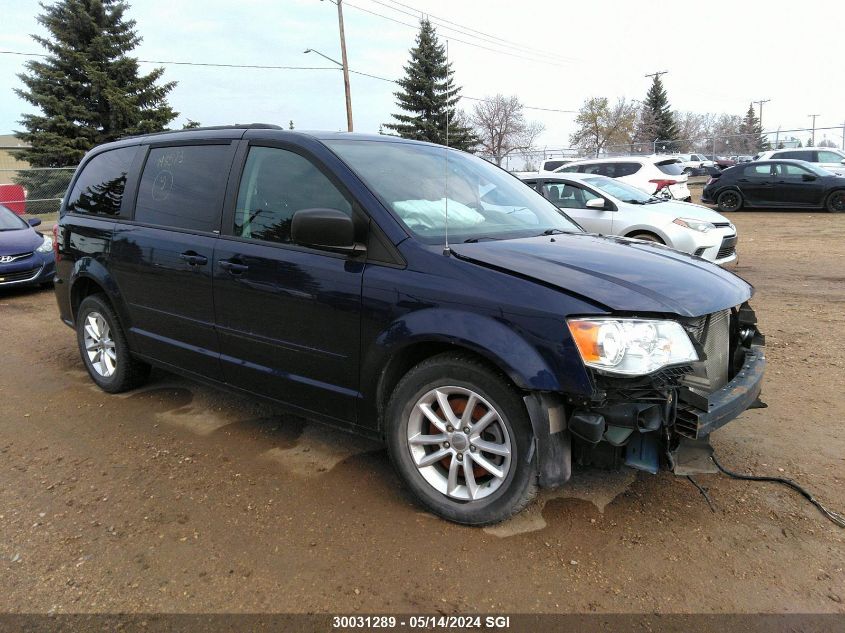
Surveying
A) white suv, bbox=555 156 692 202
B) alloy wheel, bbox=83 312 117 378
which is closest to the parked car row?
white suv, bbox=555 156 692 202

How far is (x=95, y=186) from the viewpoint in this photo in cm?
477

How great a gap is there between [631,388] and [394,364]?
111 cm

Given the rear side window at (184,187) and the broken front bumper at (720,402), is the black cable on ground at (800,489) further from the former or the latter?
the rear side window at (184,187)

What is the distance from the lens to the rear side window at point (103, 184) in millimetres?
4496

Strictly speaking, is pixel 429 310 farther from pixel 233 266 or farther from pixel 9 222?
pixel 9 222

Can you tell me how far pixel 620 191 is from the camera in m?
9.75

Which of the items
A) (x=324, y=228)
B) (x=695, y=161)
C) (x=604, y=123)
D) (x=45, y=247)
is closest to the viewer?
(x=324, y=228)

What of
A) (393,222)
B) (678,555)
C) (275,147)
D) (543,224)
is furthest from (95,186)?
(678,555)

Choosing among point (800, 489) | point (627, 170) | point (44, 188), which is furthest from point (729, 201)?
point (44, 188)

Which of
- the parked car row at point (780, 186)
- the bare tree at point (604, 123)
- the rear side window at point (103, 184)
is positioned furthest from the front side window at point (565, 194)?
the bare tree at point (604, 123)

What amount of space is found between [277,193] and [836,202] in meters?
18.8

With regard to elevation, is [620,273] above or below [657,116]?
below

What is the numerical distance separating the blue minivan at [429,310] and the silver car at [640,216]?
5.09 m

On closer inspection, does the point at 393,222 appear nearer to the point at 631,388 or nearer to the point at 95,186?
the point at 631,388
